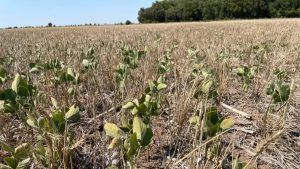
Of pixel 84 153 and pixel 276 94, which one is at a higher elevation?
pixel 276 94

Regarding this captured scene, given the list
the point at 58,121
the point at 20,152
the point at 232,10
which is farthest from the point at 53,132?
the point at 232,10

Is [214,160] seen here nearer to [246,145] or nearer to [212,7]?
[246,145]

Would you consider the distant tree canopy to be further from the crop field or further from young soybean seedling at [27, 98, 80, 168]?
young soybean seedling at [27, 98, 80, 168]

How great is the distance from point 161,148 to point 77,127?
1.96ft

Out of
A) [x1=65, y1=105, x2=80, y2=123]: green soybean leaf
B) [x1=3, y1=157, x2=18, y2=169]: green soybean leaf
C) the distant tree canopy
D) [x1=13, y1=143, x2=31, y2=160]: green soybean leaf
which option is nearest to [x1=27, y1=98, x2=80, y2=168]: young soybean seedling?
[x1=65, y1=105, x2=80, y2=123]: green soybean leaf

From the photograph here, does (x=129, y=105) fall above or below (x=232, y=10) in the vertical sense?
above

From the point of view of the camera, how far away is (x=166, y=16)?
2808 inches

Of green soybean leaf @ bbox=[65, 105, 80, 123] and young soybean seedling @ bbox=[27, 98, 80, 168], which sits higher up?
green soybean leaf @ bbox=[65, 105, 80, 123]

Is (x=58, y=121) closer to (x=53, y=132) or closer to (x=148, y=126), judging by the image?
(x=53, y=132)

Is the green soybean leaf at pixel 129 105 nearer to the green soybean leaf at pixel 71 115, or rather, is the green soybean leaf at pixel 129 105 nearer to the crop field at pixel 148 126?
the crop field at pixel 148 126

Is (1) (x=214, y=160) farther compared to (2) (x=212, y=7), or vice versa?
(2) (x=212, y=7)

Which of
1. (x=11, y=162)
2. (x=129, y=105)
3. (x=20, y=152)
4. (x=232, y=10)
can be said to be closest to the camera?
(x=11, y=162)

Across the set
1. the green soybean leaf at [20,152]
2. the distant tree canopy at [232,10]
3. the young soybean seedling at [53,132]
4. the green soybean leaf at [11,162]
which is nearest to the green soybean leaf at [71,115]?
the young soybean seedling at [53,132]

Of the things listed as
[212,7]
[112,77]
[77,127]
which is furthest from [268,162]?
[212,7]
